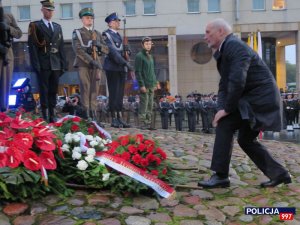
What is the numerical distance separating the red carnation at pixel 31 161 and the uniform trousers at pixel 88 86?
4.49 m

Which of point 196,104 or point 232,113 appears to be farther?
point 196,104

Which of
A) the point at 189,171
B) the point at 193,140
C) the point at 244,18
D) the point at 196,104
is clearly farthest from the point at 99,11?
the point at 189,171

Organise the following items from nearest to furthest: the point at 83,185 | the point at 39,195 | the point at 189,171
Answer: the point at 39,195 < the point at 83,185 < the point at 189,171

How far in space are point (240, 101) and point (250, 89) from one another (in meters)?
0.19

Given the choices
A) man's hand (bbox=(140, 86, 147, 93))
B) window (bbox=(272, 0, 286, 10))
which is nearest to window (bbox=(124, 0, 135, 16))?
window (bbox=(272, 0, 286, 10))

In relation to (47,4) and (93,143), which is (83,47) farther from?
(93,143)

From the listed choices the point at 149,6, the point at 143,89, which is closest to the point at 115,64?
the point at 143,89

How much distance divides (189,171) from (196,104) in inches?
488

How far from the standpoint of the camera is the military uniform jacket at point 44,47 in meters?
7.31

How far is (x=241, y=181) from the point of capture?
5.14m

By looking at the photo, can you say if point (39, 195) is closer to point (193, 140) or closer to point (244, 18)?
point (193, 140)

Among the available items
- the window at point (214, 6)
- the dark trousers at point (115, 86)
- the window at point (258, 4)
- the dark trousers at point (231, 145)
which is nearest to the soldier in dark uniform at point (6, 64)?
the dark trousers at point (115, 86)

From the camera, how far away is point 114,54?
8641 millimetres

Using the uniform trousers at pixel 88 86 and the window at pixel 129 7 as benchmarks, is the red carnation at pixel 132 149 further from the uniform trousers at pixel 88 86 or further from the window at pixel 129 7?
the window at pixel 129 7
